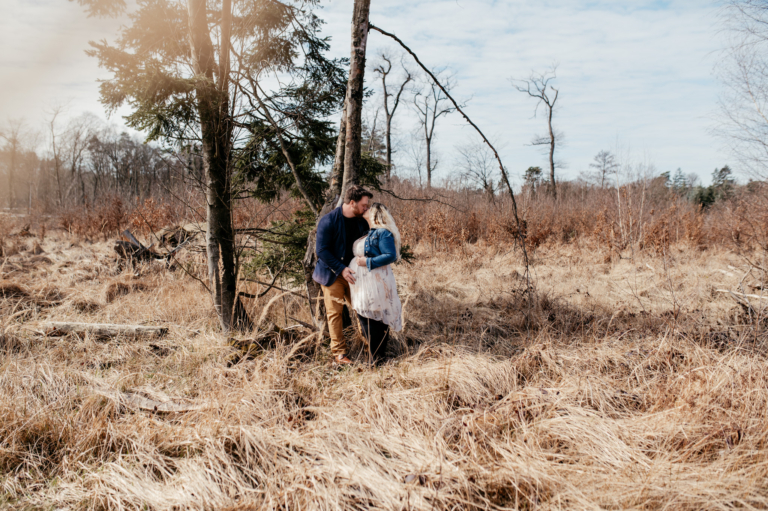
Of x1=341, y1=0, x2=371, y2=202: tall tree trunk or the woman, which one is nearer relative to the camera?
the woman

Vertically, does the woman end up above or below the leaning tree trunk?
below

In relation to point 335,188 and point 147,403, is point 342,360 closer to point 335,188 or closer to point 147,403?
point 147,403

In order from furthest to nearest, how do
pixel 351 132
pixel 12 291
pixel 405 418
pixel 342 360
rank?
pixel 12 291 < pixel 351 132 < pixel 342 360 < pixel 405 418

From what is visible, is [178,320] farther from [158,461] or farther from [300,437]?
[300,437]

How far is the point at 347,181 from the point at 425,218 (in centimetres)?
807

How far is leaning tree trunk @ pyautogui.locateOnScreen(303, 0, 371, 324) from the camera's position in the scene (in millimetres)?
3701

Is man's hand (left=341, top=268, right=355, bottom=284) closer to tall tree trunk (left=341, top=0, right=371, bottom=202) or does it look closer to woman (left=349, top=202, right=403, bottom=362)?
woman (left=349, top=202, right=403, bottom=362)

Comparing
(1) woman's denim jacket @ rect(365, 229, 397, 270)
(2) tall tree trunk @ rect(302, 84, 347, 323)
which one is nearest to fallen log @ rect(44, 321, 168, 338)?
(2) tall tree trunk @ rect(302, 84, 347, 323)

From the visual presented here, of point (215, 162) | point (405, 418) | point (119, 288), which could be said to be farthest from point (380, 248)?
point (119, 288)

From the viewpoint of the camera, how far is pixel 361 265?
3.46 meters

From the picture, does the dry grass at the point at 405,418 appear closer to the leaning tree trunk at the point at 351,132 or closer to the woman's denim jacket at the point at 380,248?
the woman's denim jacket at the point at 380,248

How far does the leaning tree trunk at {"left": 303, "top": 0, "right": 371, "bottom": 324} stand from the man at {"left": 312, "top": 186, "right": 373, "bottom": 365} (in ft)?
0.95

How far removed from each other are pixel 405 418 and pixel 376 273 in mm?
1287

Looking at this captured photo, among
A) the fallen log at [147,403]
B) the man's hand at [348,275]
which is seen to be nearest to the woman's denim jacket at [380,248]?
the man's hand at [348,275]
